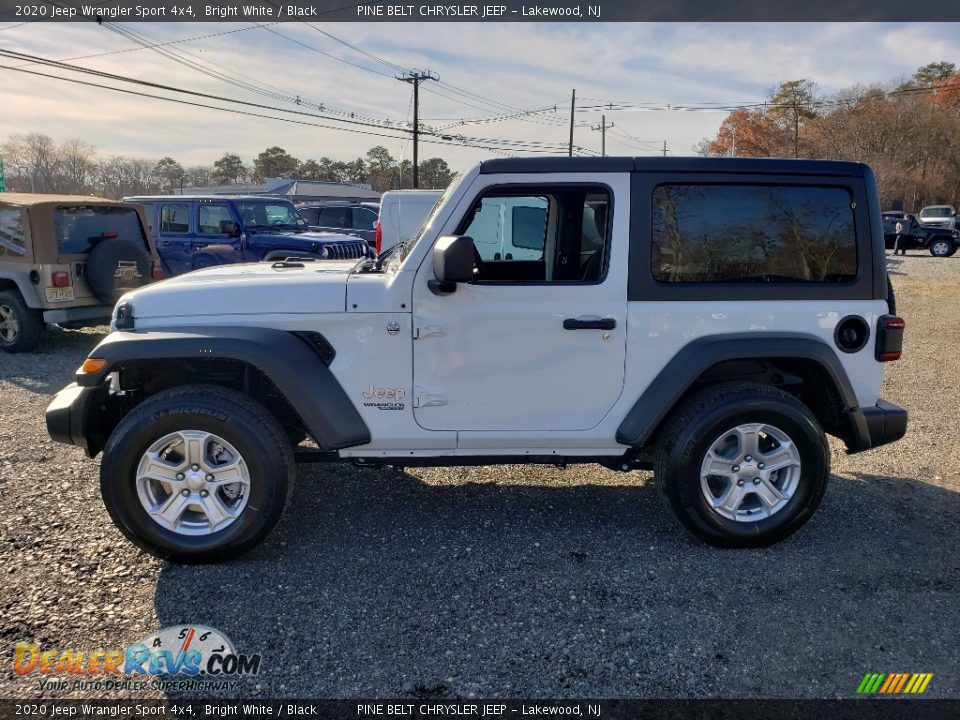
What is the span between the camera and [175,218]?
38.5 feet

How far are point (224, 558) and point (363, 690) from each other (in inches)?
48.1

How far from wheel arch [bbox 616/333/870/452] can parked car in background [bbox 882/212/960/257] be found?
27.8m

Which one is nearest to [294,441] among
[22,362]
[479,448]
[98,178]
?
[479,448]

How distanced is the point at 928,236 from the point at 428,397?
30291 mm

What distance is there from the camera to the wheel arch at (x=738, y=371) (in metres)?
3.44

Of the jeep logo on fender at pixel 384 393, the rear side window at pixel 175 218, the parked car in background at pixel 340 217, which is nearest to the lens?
the jeep logo on fender at pixel 384 393

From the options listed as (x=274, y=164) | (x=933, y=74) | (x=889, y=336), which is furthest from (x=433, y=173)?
(x=889, y=336)

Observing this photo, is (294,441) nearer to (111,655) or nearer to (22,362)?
(111,655)

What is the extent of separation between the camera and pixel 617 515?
4098mm

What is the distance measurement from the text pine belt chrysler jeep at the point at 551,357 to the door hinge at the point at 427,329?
0.01 m

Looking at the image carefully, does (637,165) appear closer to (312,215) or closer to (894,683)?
(894,683)

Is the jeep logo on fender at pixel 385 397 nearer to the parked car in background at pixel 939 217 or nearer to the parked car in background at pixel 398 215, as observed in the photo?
the parked car in background at pixel 398 215

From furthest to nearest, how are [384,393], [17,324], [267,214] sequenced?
[267,214], [17,324], [384,393]

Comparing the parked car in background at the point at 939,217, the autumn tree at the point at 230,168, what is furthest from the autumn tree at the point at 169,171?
the parked car in background at the point at 939,217
